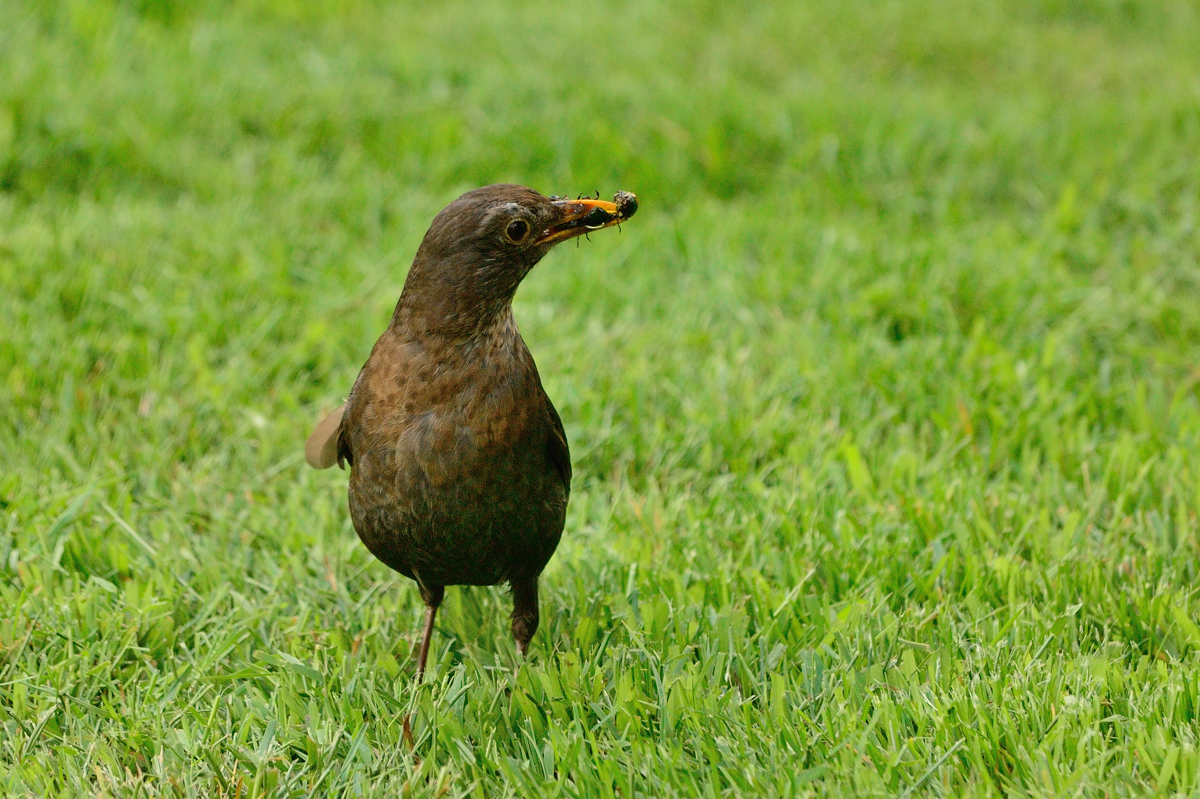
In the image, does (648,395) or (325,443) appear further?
(648,395)

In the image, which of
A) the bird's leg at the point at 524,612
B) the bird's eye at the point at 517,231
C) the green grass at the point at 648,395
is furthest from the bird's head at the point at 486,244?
the green grass at the point at 648,395

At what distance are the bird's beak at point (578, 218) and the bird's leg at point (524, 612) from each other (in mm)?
903

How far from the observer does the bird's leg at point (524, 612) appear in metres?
3.42

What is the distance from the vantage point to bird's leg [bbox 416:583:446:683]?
3.48 m

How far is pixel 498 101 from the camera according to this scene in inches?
283

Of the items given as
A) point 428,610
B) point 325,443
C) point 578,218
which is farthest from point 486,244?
point 428,610

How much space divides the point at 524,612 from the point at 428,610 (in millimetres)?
291

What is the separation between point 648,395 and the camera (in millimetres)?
4910

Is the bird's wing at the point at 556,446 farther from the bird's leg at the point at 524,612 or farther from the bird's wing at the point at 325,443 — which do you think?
the bird's wing at the point at 325,443

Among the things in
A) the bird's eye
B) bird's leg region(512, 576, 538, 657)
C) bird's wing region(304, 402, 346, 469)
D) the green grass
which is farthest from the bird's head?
the green grass

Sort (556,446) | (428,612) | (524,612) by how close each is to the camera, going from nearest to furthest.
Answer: (556,446)
(524,612)
(428,612)

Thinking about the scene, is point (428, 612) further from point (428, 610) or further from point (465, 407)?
point (465, 407)

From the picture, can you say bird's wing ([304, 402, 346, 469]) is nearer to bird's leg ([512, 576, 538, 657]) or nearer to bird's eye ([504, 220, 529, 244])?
bird's leg ([512, 576, 538, 657])

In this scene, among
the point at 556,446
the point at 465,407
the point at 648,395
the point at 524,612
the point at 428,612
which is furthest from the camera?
the point at 648,395
